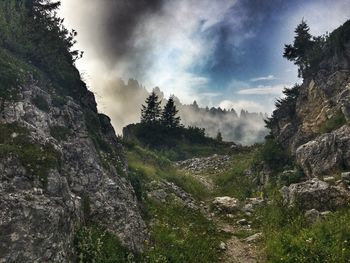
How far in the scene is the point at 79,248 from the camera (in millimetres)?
13508

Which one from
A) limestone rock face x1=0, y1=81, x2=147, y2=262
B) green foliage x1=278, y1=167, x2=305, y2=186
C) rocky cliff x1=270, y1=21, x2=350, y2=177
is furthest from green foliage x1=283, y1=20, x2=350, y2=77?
limestone rock face x1=0, y1=81, x2=147, y2=262

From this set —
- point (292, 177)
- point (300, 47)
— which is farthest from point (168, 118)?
point (292, 177)

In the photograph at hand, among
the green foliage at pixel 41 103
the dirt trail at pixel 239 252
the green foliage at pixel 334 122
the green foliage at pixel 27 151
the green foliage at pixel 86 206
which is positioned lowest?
the dirt trail at pixel 239 252

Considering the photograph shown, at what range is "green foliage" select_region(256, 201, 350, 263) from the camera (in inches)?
572

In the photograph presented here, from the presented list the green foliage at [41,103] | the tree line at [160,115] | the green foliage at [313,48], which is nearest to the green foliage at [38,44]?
the green foliage at [41,103]

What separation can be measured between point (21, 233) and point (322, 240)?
1225cm

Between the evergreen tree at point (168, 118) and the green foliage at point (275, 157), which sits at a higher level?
the evergreen tree at point (168, 118)

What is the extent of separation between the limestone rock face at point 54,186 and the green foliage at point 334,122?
19223 millimetres

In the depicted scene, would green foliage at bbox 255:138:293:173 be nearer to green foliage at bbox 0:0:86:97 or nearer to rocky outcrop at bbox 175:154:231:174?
rocky outcrop at bbox 175:154:231:174

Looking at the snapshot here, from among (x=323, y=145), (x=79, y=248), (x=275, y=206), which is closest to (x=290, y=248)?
(x=275, y=206)

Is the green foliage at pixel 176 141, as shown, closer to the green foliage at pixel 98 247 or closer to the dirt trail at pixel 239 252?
the dirt trail at pixel 239 252

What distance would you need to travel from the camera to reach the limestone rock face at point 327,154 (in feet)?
82.3

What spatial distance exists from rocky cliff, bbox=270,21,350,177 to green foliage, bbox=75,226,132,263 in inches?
667

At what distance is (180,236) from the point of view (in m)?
19.1
